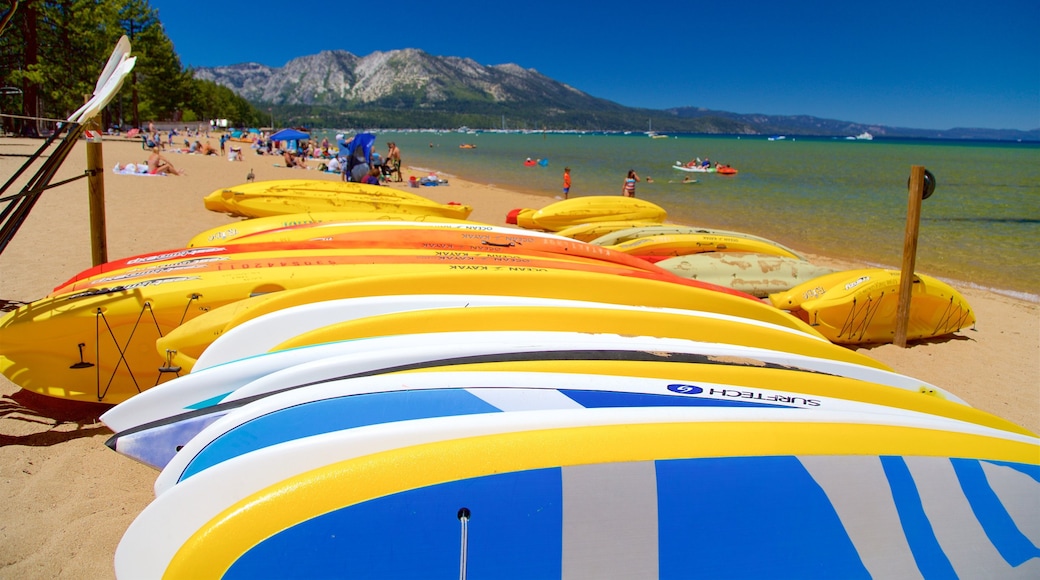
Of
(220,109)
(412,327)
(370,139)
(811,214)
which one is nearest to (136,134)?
(370,139)

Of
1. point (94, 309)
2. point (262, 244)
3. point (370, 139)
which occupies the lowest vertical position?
point (94, 309)

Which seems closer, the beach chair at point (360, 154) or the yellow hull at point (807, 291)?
the yellow hull at point (807, 291)

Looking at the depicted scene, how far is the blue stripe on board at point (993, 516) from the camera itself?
2.07m

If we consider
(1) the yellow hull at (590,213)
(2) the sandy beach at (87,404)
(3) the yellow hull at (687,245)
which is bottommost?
(2) the sandy beach at (87,404)

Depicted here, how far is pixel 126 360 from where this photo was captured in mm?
3414

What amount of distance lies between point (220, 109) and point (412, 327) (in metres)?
76.3

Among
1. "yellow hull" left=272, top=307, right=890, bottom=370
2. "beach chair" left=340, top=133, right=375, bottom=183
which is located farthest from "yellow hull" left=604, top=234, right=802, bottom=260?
"beach chair" left=340, top=133, right=375, bottom=183

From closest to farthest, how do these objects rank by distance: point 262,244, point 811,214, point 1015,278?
point 262,244 → point 1015,278 → point 811,214

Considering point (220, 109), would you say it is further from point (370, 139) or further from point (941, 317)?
point (941, 317)

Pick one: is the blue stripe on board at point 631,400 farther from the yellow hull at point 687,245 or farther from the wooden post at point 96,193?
the yellow hull at point 687,245

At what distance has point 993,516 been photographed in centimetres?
208

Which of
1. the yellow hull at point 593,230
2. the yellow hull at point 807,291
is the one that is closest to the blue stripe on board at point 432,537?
the yellow hull at point 807,291

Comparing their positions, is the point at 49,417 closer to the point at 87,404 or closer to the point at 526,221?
the point at 87,404

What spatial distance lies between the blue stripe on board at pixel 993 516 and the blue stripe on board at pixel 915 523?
21cm
